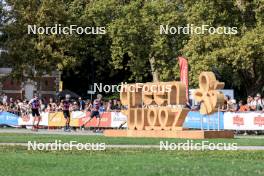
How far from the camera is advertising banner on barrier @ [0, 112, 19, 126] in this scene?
44.9m

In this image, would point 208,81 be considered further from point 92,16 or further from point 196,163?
point 92,16

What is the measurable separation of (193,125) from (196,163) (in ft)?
76.3

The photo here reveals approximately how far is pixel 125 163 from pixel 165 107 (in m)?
15.6

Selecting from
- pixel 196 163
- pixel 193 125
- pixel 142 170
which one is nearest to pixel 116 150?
pixel 196 163

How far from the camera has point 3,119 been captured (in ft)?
150

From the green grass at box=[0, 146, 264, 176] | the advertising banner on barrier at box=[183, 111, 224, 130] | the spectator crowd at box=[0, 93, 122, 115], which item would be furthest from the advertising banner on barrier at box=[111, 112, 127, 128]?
the green grass at box=[0, 146, 264, 176]

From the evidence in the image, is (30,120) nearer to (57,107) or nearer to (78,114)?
(57,107)

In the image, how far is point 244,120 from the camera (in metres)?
35.8

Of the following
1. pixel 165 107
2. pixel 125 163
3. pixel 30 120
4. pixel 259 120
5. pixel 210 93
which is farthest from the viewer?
pixel 30 120

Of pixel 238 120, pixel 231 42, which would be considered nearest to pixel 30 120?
pixel 238 120

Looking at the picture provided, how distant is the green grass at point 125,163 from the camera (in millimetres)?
12445

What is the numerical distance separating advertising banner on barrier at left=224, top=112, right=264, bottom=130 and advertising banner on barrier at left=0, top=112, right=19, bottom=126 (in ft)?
50.5

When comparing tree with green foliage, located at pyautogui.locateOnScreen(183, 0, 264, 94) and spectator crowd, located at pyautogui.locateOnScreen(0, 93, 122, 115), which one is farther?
tree with green foliage, located at pyautogui.locateOnScreen(183, 0, 264, 94)

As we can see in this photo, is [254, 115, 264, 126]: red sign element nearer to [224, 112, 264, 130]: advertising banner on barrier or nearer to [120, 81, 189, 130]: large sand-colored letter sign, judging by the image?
[224, 112, 264, 130]: advertising banner on barrier
